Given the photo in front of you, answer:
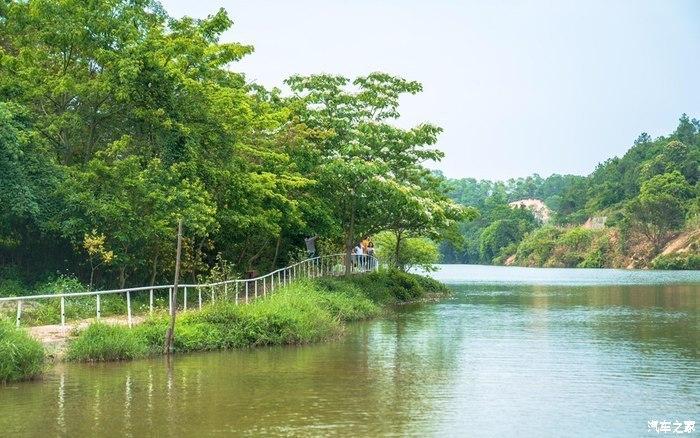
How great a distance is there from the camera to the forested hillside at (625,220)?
13125cm

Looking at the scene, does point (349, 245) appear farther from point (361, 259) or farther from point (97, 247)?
point (97, 247)

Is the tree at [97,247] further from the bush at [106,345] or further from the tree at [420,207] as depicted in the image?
the tree at [420,207]

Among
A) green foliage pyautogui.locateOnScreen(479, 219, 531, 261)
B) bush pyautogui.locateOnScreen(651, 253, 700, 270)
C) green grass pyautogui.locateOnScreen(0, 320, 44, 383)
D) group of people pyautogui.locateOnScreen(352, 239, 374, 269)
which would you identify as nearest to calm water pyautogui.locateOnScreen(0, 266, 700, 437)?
green grass pyautogui.locateOnScreen(0, 320, 44, 383)

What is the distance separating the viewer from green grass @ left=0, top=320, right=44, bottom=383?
1925cm

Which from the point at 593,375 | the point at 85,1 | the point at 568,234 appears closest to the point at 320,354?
the point at 593,375

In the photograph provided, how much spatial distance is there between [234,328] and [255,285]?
5.42 m

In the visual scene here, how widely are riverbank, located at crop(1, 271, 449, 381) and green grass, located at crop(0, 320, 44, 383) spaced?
144mm

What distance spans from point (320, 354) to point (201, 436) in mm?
10932

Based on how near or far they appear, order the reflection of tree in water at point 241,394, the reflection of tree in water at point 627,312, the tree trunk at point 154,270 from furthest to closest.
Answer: the tree trunk at point 154,270 < the reflection of tree in water at point 627,312 < the reflection of tree in water at point 241,394

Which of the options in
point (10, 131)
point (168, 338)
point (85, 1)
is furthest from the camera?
point (85, 1)

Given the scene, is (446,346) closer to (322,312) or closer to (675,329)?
(322,312)

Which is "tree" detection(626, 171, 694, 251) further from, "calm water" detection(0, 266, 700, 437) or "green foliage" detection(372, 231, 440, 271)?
"calm water" detection(0, 266, 700, 437)

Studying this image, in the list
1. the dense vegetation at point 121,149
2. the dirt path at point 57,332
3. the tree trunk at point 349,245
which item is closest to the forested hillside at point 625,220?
the tree trunk at point 349,245

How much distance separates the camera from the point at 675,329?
110ft
